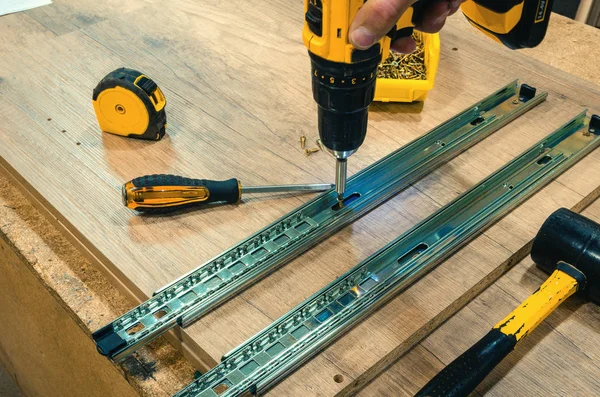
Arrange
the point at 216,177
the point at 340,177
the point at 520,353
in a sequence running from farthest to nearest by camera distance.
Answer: the point at 216,177
the point at 340,177
the point at 520,353

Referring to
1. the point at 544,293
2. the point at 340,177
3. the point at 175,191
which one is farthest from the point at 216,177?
the point at 544,293

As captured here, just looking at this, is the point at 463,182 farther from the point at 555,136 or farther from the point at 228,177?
the point at 228,177

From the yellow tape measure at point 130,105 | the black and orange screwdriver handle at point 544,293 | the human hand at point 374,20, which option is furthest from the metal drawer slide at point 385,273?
the yellow tape measure at point 130,105

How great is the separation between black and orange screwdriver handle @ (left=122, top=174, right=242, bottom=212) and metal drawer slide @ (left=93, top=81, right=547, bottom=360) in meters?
0.11

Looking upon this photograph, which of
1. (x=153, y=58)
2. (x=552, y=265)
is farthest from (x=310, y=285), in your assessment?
(x=153, y=58)

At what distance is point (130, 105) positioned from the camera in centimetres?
125

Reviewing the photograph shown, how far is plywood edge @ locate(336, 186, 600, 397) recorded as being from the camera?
0.91m

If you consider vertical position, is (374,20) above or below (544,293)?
A: above

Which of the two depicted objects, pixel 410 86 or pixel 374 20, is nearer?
pixel 374 20

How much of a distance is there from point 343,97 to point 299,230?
0.27 metres

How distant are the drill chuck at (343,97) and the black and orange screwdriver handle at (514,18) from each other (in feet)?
0.71

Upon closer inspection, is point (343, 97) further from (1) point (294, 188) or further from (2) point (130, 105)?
(2) point (130, 105)

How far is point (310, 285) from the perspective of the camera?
3.35 feet

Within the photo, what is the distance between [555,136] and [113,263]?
838 mm
